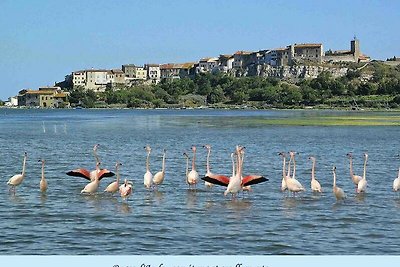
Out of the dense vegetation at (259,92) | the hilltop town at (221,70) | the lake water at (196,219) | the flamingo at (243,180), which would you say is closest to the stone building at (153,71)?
the hilltop town at (221,70)

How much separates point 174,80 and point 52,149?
12301cm

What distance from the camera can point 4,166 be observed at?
1925cm

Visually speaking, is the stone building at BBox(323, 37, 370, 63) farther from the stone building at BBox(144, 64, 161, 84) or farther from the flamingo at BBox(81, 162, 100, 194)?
the flamingo at BBox(81, 162, 100, 194)

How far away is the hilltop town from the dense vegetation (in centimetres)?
496

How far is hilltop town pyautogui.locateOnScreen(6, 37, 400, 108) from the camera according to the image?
143875mm

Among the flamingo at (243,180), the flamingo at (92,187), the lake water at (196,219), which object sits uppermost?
the flamingo at (243,180)

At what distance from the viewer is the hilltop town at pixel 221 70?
14388 centimetres

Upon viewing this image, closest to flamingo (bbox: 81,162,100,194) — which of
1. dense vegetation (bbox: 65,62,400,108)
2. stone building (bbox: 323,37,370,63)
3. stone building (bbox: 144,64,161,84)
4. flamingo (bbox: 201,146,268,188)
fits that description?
flamingo (bbox: 201,146,268,188)

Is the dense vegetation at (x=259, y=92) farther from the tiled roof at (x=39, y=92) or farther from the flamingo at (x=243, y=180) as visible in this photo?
the flamingo at (x=243, y=180)

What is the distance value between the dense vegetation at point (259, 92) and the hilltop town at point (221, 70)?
4.96m

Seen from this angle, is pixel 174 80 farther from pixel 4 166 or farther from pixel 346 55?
pixel 4 166

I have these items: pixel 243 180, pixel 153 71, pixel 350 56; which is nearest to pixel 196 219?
pixel 243 180

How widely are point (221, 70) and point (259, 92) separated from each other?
27.4 metres

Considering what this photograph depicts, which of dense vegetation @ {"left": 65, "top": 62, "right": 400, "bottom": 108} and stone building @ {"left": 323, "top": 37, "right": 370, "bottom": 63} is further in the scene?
stone building @ {"left": 323, "top": 37, "right": 370, "bottom": 63}
